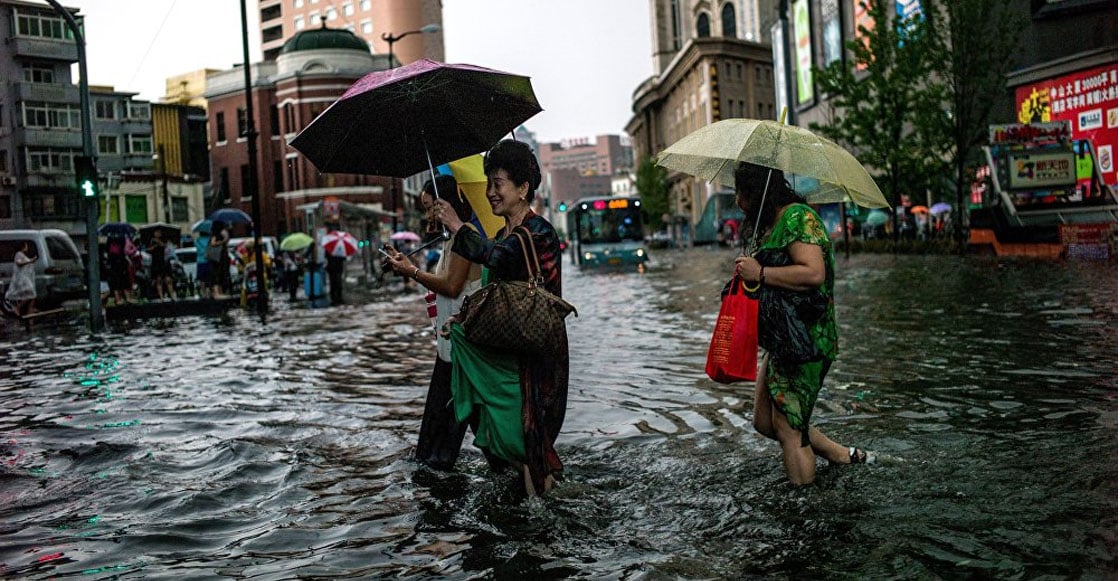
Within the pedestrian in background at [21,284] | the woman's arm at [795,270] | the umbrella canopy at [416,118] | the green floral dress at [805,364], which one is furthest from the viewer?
the pedestrian in background at [21,284]

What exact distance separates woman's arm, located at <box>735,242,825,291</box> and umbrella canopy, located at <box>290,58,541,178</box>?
1.43 metres

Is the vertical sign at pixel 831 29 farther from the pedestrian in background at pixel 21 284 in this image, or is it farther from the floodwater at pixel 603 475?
the floodwater at pixel 603 475

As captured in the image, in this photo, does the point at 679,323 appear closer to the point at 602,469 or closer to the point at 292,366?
the point at 292,366

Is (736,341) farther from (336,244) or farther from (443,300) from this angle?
(336,244)

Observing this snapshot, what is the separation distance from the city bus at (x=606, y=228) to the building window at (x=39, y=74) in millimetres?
35194

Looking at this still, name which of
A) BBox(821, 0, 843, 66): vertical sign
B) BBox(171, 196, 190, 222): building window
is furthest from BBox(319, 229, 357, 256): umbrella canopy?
BBox(171, 196, 190, 222): building window

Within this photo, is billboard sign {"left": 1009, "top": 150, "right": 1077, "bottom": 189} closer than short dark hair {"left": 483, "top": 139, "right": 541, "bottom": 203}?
No

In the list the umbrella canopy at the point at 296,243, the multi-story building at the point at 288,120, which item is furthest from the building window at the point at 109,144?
the umbrella canopy at the point at 296,243

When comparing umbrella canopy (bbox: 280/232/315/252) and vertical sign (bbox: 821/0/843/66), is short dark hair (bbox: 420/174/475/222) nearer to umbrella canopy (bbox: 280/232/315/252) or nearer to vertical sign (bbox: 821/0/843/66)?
umbrella canopy (bbox: 280/232/315/252)

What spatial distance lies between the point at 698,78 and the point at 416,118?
96132 millimetres

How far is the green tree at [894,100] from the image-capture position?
110ft

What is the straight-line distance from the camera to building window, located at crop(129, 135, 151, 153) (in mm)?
66438

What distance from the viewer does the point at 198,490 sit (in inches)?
227

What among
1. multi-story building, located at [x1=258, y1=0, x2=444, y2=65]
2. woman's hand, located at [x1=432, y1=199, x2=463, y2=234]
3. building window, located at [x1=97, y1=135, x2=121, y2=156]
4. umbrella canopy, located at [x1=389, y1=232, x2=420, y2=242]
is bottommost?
woman's hand, located at [x1=432, y1=199, x2=463, y2=234]
